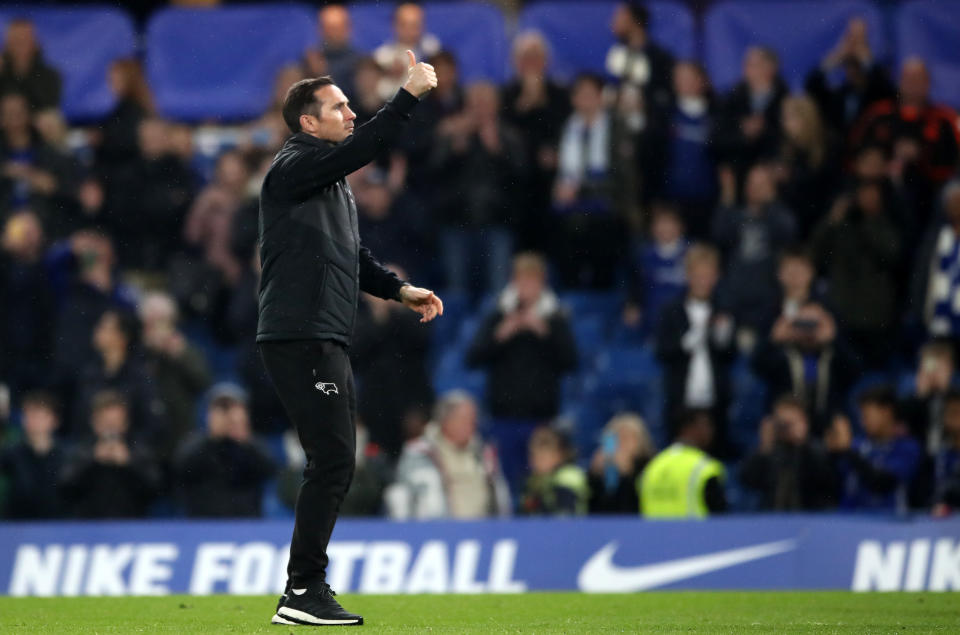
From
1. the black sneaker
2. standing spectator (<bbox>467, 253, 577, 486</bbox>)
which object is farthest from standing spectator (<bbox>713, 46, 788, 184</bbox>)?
the black sneaker

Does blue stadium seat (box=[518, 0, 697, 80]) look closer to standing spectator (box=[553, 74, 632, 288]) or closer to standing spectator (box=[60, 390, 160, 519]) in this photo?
standing spectator (box=[553, 74, 632, 288])

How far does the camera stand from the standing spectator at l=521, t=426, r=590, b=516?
12508 millimetres

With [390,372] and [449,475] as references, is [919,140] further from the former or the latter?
[449,475]

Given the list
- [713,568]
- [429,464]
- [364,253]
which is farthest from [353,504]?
[364,253]

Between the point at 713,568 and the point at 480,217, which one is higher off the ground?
the point at 480,217

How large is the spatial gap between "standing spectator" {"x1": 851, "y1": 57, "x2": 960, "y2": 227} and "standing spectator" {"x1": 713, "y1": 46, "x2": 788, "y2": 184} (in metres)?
0.78

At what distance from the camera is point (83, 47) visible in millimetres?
18328

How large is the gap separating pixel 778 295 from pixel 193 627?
768 cm

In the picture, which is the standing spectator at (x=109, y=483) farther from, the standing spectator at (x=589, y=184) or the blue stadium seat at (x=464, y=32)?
the blue stadium seat at (x=464, y=32)

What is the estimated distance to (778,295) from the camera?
13984 millimetres

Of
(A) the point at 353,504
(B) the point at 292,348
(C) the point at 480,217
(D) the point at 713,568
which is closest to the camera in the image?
(B) the point at 292,348

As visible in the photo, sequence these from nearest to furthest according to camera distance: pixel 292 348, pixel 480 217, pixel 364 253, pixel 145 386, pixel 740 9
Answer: pixel 292 348 → pixel 364 253 → pixel 145 386 → pixel 480 217 → pixel 740 9

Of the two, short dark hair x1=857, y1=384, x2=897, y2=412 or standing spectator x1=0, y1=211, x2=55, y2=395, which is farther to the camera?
standing spectator x1=0, y1=211, x2=55, y2=395

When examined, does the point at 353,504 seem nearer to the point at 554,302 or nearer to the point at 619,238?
the point at 554,302
